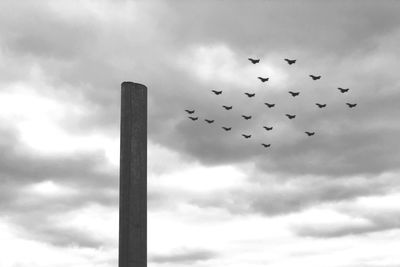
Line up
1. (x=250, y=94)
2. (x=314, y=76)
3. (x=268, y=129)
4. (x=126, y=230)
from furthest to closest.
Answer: (x=268, y=129) < (x=250, y=94) < (x=314, y=76) < (x=126, y=230)

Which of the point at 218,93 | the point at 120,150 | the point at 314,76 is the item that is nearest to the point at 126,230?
the point at 120,150

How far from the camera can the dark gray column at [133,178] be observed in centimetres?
2633

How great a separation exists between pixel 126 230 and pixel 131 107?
5253 mm

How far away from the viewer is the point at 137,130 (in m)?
27.2

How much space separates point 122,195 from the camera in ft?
87.6

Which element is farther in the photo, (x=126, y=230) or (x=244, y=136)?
(x=244, y=136)

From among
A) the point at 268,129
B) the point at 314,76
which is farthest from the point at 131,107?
the point at 268,129

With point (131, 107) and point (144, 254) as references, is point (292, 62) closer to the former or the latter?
point (131, 107)

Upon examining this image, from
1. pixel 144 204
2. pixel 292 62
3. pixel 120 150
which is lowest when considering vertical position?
pixel 144 204

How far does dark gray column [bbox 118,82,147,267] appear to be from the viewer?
2633cm

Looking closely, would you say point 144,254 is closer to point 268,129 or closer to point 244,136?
point 244,136

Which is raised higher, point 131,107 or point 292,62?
point 292,62

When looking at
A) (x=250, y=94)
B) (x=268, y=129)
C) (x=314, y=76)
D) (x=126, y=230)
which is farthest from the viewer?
(x=268, y=129)

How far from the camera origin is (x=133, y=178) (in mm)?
26672
